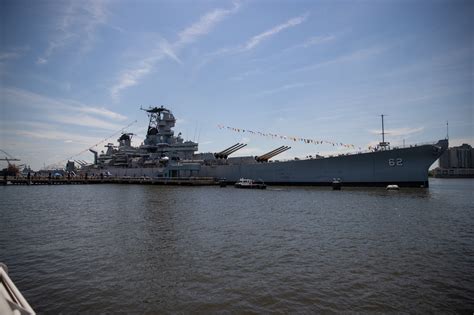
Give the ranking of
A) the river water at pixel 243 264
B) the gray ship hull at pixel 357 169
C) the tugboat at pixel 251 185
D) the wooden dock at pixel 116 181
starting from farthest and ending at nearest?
the wooden dock at pixel 116 181
the tugboat at pixel 251 185
the gray ship hull at pixel 357 169
the river water at pixel 243 264

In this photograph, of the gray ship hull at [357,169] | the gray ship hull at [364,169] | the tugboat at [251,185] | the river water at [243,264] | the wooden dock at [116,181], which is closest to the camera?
the river water at [243,264]

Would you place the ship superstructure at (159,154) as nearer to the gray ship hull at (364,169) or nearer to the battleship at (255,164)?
the battleship at (255,164)

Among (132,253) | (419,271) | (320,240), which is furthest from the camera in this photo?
(320,240)

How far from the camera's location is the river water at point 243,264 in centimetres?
724

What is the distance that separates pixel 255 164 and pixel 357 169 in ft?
58.1

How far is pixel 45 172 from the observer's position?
91625 mm

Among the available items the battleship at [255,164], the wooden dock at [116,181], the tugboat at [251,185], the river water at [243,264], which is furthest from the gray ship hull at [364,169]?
the river water at [243,264]

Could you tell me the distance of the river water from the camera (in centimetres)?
724

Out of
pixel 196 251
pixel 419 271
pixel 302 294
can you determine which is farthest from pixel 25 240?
pixel 419 271

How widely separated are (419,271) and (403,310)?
308cm

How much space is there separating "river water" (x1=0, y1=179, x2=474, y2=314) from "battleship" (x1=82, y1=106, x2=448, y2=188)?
2342 cm

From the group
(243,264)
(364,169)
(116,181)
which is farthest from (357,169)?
(116,181)

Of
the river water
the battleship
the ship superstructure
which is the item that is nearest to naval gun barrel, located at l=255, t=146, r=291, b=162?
the battleship

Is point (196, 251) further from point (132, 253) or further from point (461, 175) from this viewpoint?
point (461, 175)
